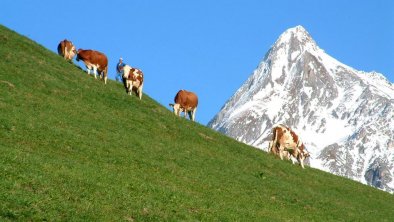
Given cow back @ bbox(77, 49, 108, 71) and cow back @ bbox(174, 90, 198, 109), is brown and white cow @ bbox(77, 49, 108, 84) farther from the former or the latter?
cow back @ bbox(174, 90, 198, 109)

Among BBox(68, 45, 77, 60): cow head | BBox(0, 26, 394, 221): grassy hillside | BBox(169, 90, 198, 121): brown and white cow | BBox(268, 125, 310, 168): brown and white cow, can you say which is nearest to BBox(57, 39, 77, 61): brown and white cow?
BBox(68, 45, 77, 60): cow head

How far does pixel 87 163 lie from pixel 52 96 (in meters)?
12.6

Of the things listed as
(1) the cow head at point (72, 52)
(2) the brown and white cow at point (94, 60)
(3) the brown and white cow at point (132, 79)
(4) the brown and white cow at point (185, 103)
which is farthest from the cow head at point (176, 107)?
(1) the cow head at point (72, 52)

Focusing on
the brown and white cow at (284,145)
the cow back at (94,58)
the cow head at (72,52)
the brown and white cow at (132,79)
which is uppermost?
the cow head at (72,52)

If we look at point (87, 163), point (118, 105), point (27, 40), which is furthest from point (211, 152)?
point (27, 40)

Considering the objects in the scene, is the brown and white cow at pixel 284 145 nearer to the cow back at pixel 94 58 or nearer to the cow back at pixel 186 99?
the cow back at pixel 186 99

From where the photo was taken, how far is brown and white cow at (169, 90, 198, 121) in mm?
52625

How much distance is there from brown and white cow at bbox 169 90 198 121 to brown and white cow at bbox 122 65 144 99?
11.7ft

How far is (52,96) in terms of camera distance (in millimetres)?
38344

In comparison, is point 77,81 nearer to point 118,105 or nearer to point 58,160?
point 118,105

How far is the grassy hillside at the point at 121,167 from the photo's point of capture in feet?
71.8

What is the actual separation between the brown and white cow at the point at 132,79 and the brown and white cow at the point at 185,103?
357cm

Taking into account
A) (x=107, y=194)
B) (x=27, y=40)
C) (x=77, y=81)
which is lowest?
(x=107, y=194)

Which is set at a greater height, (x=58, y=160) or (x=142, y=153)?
(x=142, y=153)
